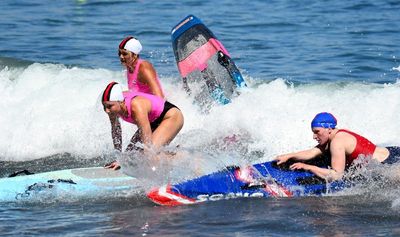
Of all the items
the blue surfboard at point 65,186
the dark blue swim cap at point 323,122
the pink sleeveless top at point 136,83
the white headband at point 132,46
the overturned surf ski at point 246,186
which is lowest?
the overturned surf ski at point 246,186

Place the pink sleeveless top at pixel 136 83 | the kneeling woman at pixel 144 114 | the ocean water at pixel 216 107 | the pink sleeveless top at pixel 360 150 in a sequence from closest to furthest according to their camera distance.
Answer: the ocean water at pixel 216 107 < the kneeling woman at pixel 144 114 < the pink sleeveless top at pixel 360 150 < the pink sleeveless top at pixel 136 83

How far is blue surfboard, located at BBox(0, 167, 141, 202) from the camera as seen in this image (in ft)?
34.6

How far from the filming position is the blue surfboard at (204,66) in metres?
13.5

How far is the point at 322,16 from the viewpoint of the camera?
21.8m

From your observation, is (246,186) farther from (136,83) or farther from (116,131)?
(136,83)

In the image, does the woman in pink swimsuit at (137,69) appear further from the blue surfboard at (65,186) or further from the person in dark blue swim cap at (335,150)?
the person in dark blue swim cap at (335,150)

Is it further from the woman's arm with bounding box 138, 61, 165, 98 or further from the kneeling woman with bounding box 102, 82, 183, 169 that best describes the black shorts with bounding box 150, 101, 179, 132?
the woman's arm with bounding box 138, 61, 165, 98

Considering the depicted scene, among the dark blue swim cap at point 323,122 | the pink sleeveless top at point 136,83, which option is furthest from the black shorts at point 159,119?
the dark blue swim cap at point 323,122

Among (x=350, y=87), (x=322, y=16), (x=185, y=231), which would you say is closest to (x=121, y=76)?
(x=350, y=87)

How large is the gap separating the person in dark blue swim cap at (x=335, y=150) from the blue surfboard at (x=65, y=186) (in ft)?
6.21

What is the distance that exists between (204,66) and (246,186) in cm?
374

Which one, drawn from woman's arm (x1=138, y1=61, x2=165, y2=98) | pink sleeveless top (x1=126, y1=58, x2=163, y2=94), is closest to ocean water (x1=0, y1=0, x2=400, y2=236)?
woman's arm (x1=138, y1=61, x2=165, y2=98)

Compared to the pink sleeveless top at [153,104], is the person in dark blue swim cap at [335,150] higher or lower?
lower

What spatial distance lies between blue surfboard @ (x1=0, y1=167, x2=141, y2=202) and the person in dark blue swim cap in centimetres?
189
